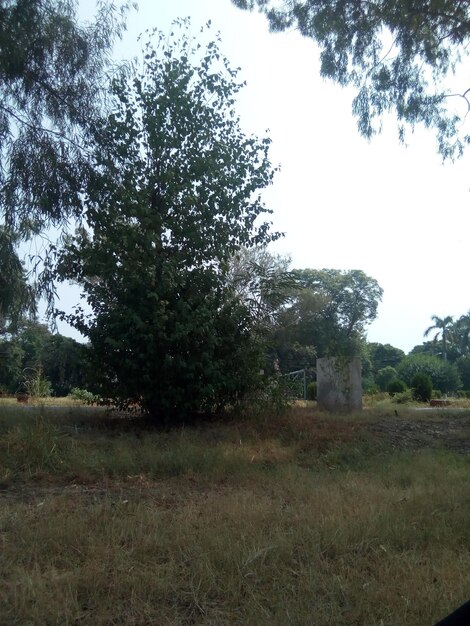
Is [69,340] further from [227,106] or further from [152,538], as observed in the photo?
[152,538]

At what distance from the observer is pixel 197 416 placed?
11.9m

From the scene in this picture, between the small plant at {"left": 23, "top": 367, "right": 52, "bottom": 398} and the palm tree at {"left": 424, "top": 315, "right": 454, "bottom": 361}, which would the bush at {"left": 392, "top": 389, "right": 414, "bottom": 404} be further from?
the palm tree at {"left": 424, "top": 315, "right": 454, "bottom": 361}

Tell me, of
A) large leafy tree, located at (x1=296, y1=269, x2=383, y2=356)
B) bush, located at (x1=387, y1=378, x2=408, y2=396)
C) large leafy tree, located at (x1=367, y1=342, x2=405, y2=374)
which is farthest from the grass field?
large leafy tree, located at (x1=367, y1=342, x2=405, y2=374)

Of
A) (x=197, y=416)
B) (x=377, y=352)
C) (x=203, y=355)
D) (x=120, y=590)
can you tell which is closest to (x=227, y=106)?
(x=203, y=355)

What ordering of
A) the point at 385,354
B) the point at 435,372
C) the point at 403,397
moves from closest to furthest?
the point at 403,397 < the point at 435,372 < the point at 385,354

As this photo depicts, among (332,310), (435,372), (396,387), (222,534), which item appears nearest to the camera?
(222,534)

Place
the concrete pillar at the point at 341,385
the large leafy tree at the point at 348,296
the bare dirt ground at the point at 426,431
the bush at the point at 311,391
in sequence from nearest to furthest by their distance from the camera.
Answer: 1. the bare dirt ground at the point at 426,431
2. the concrete pillar at the point at 341,385
3. the bush at the point at 311,391
4. the large leafy tree at the point at 348,296

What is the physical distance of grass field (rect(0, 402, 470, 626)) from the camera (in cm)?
418

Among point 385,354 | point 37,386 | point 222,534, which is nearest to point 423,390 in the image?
point 37,386

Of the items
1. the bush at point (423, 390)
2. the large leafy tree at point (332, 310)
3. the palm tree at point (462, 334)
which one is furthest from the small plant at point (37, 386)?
the palm tree at point (462, 334)

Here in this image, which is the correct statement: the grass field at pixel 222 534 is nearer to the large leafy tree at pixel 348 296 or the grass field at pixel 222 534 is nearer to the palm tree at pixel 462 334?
the large leafy tree at pixel 348 296

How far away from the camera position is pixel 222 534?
17.3 ft

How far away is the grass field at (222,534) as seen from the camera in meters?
4.18

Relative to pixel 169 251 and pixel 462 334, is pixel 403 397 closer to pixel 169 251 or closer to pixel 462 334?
pixel 169 251
